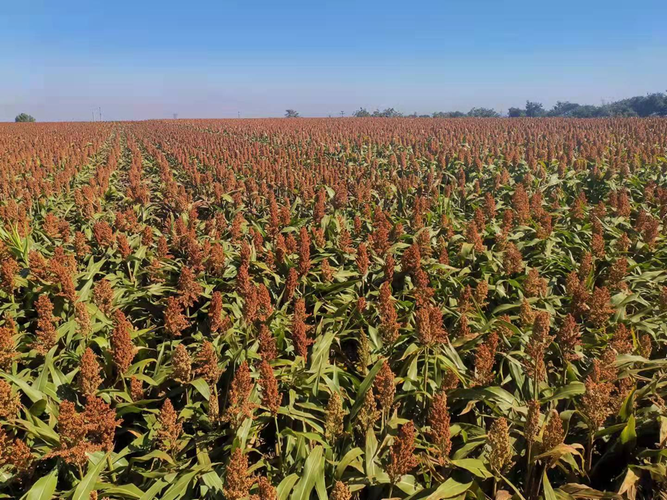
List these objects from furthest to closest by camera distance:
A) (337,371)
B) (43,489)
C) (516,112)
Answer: (516,112), (337,371), (43,489)

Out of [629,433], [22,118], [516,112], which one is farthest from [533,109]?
[22,118]

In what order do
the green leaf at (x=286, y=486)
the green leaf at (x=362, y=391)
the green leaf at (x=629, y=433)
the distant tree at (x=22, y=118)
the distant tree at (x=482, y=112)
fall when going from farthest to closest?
the distant tree at (x=22, y=118), the distant tree at (x=482, y=112), the green leaf at (x=362, y=391), the green leaf at (x=629, y=433), the green leaf at (x=286, y=486)

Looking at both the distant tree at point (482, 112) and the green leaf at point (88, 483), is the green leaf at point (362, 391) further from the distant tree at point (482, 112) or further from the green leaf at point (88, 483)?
the distant tree at point (482, 112)

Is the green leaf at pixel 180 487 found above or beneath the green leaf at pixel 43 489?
beneath

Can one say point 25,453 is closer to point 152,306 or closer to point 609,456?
point 152,306

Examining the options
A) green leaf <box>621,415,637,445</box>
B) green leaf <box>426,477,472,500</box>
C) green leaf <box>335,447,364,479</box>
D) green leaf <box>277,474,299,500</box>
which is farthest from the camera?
green leaf <box>621,415,637,445</box>

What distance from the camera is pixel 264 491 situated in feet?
5.55

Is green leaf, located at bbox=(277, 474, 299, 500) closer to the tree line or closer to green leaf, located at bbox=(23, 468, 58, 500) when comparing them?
green leaf, located at bbox=(23, 468, 58, 500)

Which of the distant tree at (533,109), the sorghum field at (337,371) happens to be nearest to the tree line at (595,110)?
the distant tree at (533,109)

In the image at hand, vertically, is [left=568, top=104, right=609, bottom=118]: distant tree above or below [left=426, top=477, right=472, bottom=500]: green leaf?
above

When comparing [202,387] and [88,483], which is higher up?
[202,387]

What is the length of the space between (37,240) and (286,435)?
16.6 ft

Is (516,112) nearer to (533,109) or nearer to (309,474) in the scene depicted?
(533,109)

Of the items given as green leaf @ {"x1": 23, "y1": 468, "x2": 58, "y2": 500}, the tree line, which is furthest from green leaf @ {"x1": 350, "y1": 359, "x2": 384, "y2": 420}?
the tree line
